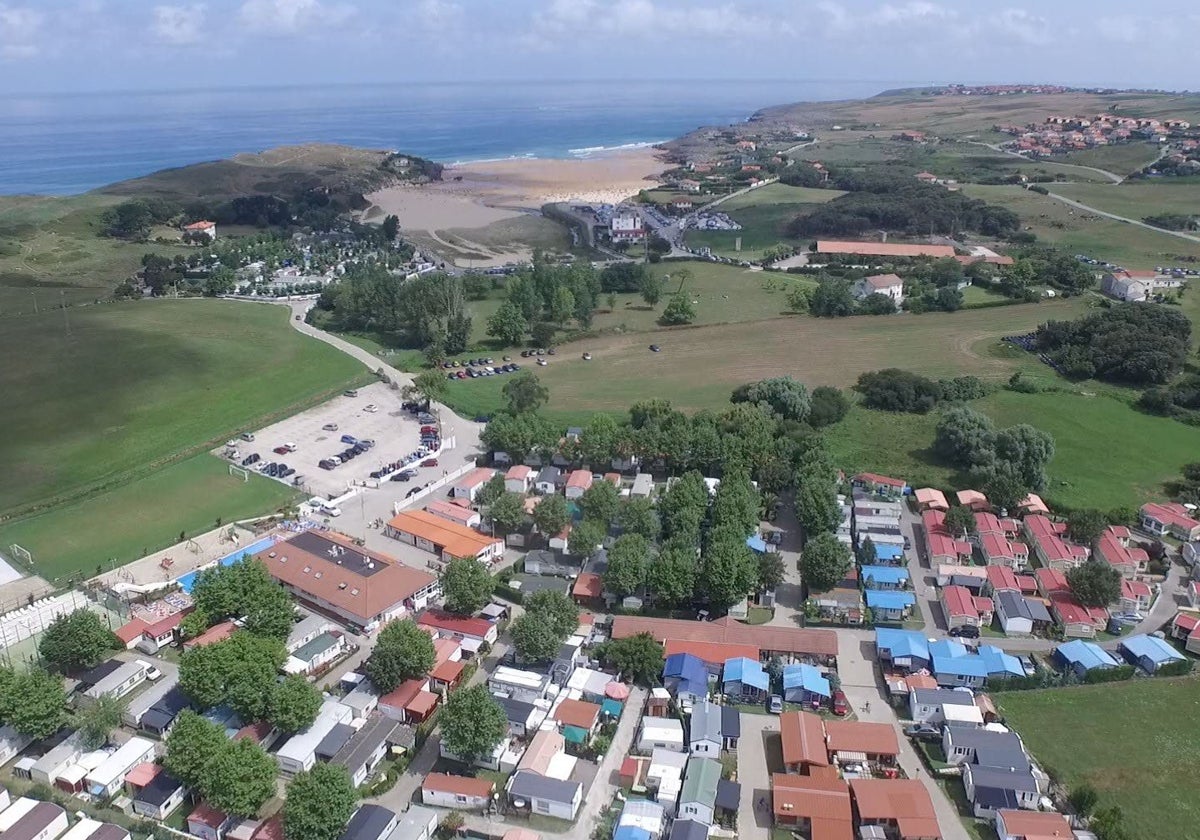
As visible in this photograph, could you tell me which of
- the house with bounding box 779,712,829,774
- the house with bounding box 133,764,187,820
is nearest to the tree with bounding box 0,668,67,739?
the house with bounding box 133,764,187,820

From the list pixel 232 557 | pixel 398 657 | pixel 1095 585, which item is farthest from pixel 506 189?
pixel 398 657

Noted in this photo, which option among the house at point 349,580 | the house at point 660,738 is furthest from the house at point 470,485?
the house at point 660,738

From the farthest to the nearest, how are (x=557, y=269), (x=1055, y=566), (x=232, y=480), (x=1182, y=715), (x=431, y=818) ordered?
1. (x=557, y=269)
2. (x=232, y=480)
3. (x=1055, y=566)
4. (x=1182, y=715)
5. (x=431, y=818)

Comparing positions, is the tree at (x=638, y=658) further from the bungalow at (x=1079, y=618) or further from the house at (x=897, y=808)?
the bungalow at (x=1079, y=618)

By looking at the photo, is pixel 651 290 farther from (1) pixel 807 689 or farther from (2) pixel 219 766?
(2) pixel 219 766

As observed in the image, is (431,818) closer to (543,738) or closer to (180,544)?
(543,738)

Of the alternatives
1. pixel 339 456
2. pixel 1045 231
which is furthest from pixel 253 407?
pixel 1045 231

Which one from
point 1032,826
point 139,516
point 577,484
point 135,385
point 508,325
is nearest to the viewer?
point 1032,826
